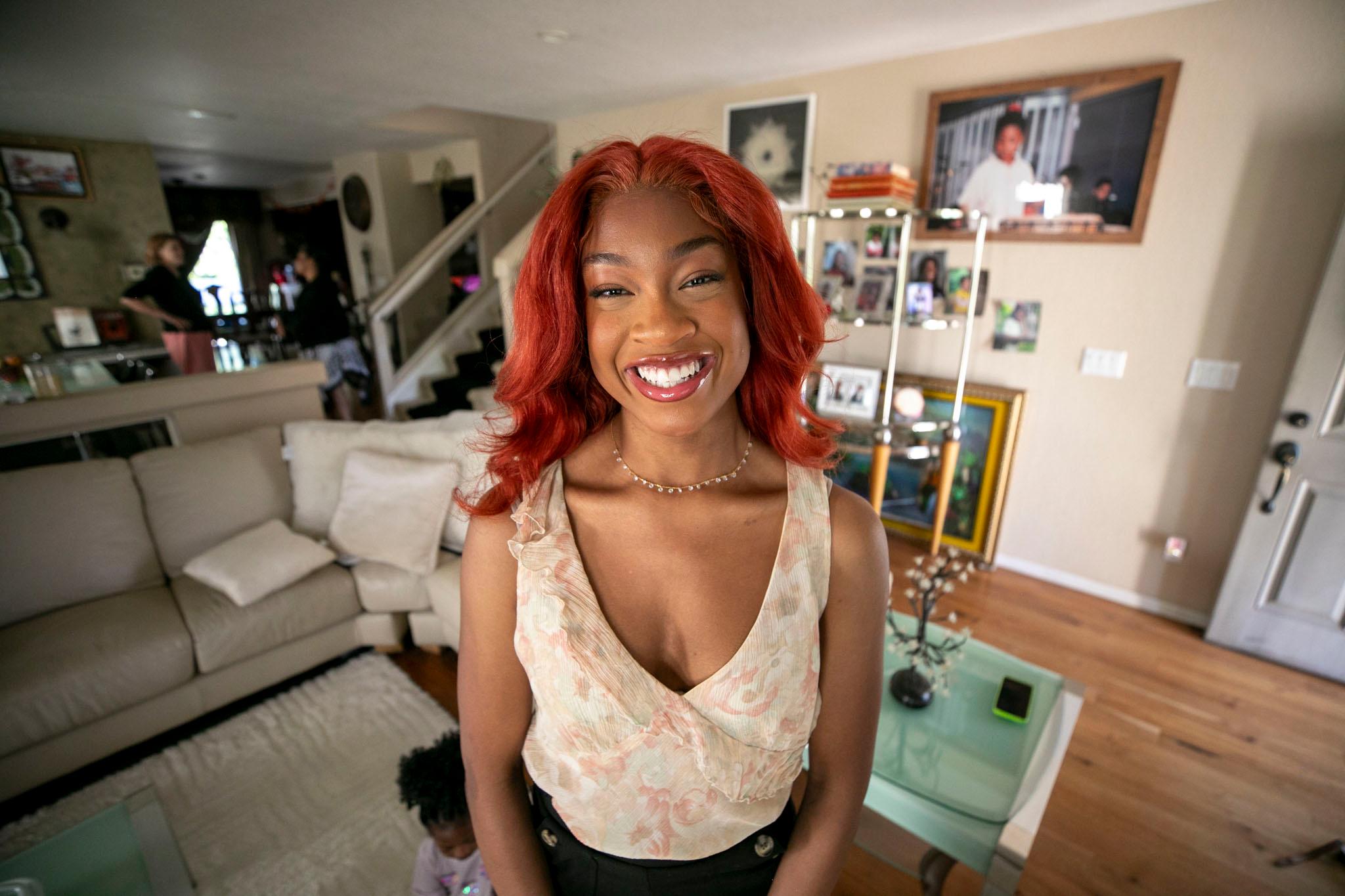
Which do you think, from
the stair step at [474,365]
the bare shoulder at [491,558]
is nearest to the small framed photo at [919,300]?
the bare shoulder at [491,558]

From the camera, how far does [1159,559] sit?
2570 mm

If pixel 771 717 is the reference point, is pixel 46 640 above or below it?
below

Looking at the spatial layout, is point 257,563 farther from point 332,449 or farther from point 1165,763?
point 1165,763

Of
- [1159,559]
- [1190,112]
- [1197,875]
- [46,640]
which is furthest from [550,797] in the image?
[1190,112]

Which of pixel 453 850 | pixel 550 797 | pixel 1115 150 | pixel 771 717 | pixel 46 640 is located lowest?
pixel 453 850

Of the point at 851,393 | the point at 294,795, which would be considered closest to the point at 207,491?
the point at 294,795

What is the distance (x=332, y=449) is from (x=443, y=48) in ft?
6.02

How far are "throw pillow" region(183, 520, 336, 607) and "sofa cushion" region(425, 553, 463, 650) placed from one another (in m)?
0.38

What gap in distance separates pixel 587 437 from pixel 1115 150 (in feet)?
8.64

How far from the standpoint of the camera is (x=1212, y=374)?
2.32 m

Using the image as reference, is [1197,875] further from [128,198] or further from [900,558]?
[128,198]

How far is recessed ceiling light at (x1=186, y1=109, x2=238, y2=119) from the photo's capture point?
4.05m

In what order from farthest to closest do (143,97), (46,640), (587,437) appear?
(143,97), (46,640), (587,437)

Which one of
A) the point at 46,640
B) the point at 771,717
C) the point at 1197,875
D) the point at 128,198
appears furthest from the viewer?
the point at 128,198
